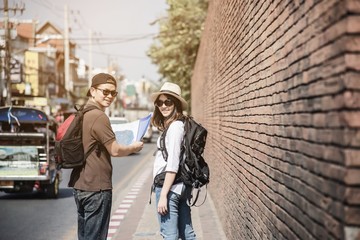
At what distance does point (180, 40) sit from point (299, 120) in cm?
3405

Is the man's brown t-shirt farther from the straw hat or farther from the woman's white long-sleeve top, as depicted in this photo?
the straw hat

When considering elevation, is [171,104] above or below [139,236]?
above

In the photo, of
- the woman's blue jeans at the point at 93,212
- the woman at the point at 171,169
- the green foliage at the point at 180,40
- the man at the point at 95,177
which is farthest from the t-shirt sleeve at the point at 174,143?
the green foliage at the point at 180,40

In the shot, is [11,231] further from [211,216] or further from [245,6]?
→ [245,6]

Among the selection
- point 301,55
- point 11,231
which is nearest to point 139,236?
point 11,231

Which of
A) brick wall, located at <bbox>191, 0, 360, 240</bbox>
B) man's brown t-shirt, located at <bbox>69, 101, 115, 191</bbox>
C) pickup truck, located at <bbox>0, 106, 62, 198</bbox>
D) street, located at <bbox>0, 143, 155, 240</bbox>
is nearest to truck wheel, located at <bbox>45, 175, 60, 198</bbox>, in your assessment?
pickup truck, located at <bbox>0, 106, 62, 198</bbox>

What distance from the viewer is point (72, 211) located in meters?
13.0

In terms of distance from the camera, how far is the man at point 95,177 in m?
5.25

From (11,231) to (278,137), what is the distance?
7.10m

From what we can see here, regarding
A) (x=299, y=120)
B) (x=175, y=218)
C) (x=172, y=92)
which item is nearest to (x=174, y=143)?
(x=172, y=92)

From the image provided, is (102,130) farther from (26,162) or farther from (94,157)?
(26,162)

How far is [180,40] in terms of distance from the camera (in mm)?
37312

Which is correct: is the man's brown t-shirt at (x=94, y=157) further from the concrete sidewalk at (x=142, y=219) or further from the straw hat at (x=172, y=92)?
the concrete sidewalk at (x=142, y=219)

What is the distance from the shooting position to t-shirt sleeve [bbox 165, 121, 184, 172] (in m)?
5.18
